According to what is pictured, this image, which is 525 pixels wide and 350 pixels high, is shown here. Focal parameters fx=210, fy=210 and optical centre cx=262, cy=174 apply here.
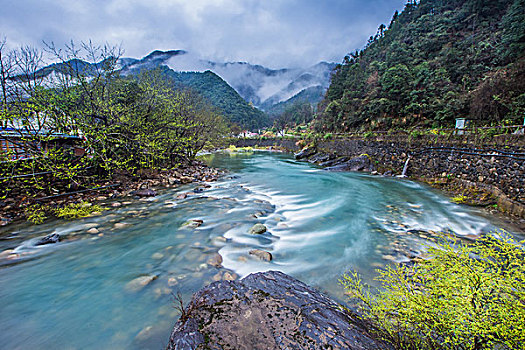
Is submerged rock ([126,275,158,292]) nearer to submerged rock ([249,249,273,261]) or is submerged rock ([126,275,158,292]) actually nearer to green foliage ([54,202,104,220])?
submerged rock ([249,249,273,261])

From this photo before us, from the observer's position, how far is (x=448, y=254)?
2334 millimetres

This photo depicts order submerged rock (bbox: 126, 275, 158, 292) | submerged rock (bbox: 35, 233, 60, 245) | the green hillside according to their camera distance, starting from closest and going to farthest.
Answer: submerged rock (bbox: 126, 275, 158, 292) < submerged rock (bbox: 35, 233, 60, 245) < the green hillside

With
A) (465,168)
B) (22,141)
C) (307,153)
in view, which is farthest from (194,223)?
(307,153)

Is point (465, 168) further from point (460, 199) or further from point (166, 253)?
point (166, 253)

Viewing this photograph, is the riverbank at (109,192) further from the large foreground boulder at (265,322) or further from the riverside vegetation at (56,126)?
the large foreground boulder at (265,322)

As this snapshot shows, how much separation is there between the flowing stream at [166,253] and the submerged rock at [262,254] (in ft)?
0.51

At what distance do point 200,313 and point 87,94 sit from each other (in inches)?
444

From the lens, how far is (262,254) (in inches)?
212

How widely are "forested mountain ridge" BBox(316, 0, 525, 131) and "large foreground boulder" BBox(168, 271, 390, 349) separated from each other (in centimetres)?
2402

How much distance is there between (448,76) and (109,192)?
123 feet

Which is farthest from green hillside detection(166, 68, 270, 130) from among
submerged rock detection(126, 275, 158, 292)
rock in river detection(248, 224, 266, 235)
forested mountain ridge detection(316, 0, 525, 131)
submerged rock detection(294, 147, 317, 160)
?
submerged rock detection(126, 275, 158, 292)

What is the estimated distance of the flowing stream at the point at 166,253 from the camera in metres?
3.32

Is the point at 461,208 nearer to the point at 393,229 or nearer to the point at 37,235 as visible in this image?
the point at 393,229

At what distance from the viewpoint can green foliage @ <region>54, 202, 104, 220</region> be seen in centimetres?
697
